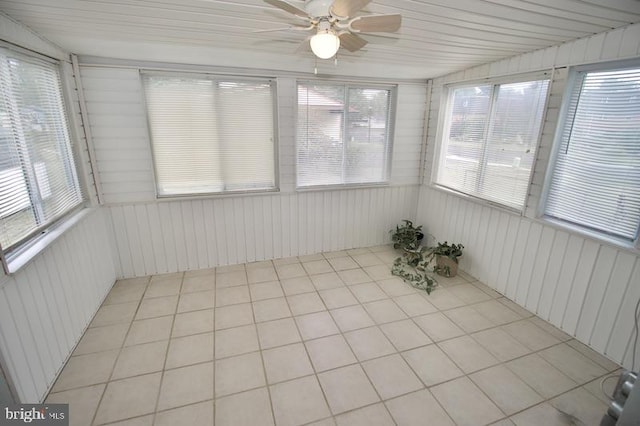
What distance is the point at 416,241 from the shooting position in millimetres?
4293

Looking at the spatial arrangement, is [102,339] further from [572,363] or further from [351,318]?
[572,363]

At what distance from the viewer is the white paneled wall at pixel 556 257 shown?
2.24m

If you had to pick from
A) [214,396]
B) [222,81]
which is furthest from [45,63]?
[214,396]

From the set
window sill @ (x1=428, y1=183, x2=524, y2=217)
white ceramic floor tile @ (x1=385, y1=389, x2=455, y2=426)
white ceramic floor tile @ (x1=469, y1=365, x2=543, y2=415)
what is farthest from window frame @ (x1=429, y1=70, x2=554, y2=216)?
white ceramic floor tile @ (x1=385, y1=389, x2=455, y2=426)

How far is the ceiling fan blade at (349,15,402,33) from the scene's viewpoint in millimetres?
1519

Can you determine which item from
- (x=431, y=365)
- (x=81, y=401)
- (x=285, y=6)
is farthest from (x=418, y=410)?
(x=285, y=6)

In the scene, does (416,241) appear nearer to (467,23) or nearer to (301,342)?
(301,342)

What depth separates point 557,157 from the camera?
2650 mm

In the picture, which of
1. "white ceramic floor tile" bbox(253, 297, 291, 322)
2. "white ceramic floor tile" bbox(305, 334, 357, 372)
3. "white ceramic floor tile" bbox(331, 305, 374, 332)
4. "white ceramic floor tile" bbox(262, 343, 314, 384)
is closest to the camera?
"white ceramic floor tile" bbox(262, 343, 314, 384)

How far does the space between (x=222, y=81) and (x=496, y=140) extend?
3.12m

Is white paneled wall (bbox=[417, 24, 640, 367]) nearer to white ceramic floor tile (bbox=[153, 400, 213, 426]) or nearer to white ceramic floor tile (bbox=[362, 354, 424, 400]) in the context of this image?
white ceramic floor tile (bbox=[362, 354, 424, 400])

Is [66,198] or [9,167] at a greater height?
[9,167]

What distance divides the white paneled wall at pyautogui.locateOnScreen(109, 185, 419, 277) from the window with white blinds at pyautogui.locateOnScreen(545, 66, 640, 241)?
209cm

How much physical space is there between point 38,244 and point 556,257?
4203mm
